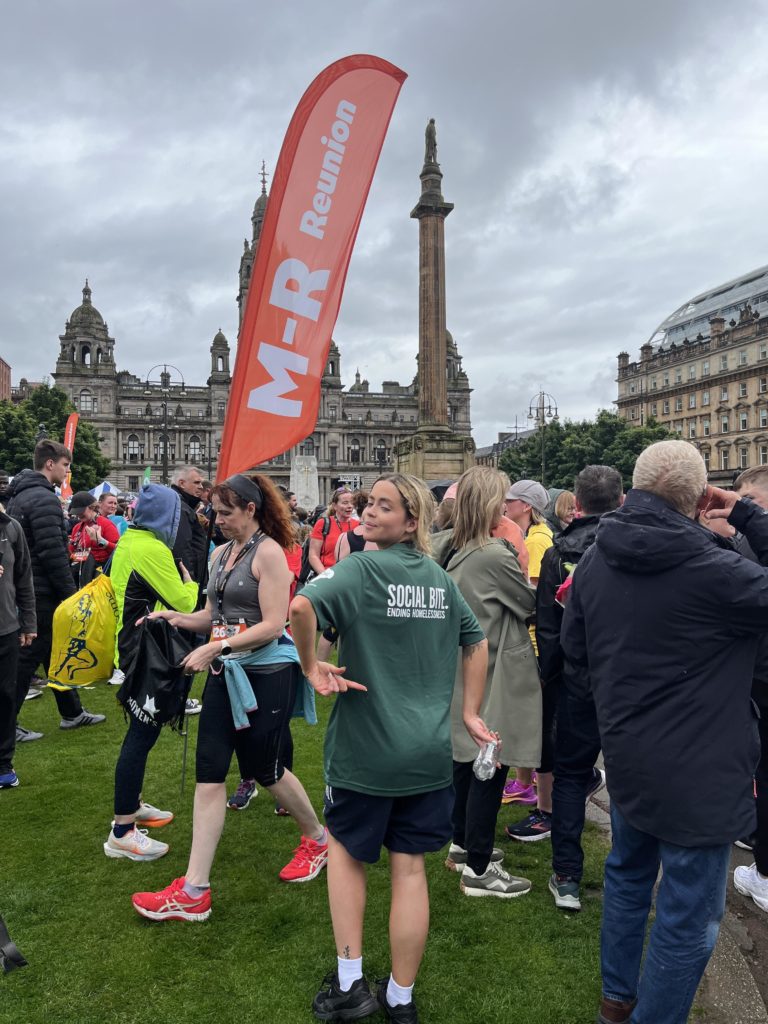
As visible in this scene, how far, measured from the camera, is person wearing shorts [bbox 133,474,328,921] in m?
3.72

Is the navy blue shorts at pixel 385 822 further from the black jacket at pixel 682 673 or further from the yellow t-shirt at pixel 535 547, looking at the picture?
the yellow t-shirt at pixel 535 547

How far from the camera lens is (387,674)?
2.88m

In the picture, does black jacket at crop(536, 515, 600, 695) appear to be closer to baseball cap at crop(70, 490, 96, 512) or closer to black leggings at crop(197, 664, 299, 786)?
black leggings at crop(197, 664, 299, 786)

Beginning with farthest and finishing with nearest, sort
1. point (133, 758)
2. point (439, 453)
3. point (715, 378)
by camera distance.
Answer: point (715, 378) → point (439, 453) → point (133, 758)

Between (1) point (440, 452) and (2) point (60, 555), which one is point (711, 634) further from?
(1) point (440, 452)

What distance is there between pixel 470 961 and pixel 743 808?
164 centimetres

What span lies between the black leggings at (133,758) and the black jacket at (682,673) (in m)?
2.79

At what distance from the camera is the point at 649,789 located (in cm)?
269

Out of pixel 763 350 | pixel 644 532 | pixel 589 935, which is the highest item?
pixel 763 350

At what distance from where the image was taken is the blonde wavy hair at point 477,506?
4.03 m

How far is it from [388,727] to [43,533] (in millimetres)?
4952

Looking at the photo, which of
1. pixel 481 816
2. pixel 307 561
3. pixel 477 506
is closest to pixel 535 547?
pixel 477 506

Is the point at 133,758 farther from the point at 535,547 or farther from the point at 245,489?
the point at 535,547

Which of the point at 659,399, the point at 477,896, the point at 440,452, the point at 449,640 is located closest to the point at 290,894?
the point at 477,896
